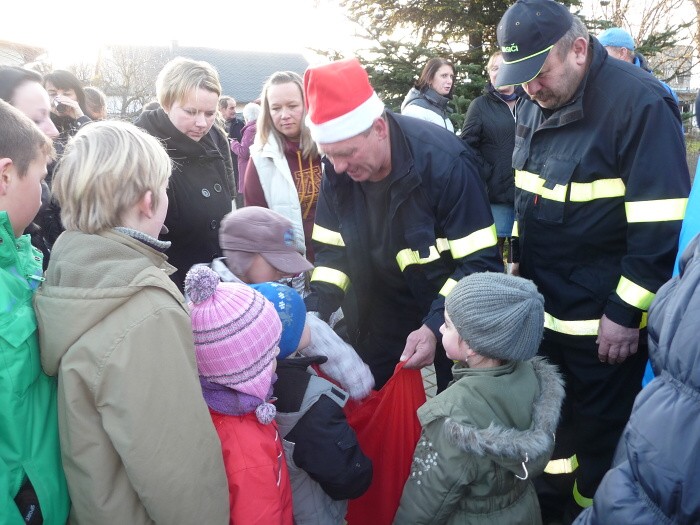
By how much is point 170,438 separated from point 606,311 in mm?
1863

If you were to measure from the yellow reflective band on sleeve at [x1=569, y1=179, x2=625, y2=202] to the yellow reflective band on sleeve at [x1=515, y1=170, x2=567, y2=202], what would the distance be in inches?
1.8

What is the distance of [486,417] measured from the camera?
76.5 inches

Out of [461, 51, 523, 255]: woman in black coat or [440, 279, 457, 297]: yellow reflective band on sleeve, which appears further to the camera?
[461, 51, 523, 255]: woman in black coat

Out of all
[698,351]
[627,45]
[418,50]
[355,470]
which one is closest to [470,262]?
[355,470]

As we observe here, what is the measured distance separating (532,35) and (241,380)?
6.06 feet

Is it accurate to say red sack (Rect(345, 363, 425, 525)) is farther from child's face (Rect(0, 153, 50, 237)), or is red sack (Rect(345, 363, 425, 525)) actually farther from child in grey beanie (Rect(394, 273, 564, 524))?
child's face (Rect(0, 153, 50, 237))

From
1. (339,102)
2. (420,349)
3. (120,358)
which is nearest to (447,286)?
(420,349)

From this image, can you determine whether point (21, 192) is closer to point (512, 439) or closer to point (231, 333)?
point (231, 333)

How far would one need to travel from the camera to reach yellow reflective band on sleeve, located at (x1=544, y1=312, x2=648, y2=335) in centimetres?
265

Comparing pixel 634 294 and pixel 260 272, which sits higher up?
pixel 634 294

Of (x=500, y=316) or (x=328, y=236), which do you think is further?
(x=328, y=236)

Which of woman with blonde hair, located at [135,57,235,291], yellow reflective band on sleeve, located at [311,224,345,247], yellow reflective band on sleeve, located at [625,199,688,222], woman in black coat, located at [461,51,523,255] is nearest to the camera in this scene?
yellow reflective band on sleeve, located at [625,199,688,222]

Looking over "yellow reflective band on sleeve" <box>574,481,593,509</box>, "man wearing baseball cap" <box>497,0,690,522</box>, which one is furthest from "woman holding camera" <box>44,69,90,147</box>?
"yellow reflective band on sleeve" <box>574,481,593,509</box>

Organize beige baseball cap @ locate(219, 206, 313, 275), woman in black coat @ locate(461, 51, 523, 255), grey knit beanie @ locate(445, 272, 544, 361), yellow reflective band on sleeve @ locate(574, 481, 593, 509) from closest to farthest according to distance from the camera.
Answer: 1. grey knit beanie @ locate(445, 272, 544, 361)
2. beige baseball cap @ locate(219, 206, 313, 275)
3. yellow reflective band on sleeve @ locate(574, 481, 593, 509)
4. woman in black coat @ locate(461, 51, 523, 255)
